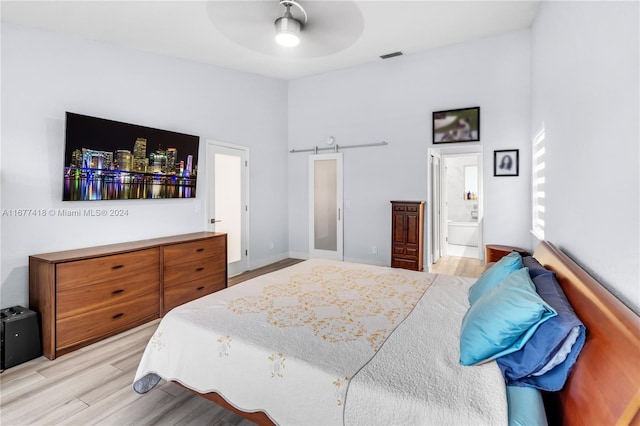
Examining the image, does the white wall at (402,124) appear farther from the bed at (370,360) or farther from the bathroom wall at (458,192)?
the bathroom wall at (458,192)

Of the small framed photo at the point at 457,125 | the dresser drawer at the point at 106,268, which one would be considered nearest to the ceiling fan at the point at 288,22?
the small framed photo at the point at 457,125

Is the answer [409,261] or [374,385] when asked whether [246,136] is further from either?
[374,385]

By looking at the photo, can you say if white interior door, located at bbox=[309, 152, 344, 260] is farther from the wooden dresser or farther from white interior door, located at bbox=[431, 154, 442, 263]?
the wooden dresser

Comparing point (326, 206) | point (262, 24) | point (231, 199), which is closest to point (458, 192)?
point (326, 206)

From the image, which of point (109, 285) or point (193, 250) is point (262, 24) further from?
point (109, 285)

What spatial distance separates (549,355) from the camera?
1231 mm

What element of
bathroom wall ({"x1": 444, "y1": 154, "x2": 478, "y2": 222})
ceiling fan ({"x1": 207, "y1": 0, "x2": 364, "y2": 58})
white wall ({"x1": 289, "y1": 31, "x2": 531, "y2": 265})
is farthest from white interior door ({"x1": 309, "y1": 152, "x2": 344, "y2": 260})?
bathroom wall ({"x1": 444, "y1": 154, "x2": 478, "y2": 222})

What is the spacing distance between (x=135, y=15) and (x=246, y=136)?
227 centimetres

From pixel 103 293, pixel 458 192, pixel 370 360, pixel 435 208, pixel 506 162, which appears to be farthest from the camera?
pixel 458 192

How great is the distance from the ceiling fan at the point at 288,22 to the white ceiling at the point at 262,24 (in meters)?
0.01

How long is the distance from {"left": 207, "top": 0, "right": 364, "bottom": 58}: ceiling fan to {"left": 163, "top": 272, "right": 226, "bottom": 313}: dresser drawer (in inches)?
112

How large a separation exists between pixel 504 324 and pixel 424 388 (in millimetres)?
412

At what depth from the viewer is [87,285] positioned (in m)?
2.87

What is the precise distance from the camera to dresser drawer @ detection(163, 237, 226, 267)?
3.57 meters
